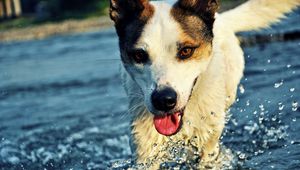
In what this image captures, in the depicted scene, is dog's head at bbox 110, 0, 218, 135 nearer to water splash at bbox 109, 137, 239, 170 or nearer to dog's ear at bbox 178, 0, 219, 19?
dog's ear at bbox 178, 0, 219, 19

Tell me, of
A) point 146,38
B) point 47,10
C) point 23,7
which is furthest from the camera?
point 23,7

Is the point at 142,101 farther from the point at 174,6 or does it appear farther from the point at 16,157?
the point at 16,157

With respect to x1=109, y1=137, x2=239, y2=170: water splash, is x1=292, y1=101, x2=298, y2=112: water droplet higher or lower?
lower

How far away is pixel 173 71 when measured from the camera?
4906 mm

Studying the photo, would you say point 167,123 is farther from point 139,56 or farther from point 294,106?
point 294,106

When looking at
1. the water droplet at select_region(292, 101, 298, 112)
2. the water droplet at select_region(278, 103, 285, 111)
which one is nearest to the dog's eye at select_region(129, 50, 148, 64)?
the water droplet at select_region(292, 101, 298, 112)

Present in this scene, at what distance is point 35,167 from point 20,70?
10114 millimetres

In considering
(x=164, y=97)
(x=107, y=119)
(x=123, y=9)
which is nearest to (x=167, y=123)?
(x=164, y=97)

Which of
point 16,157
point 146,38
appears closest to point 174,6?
point 146,38

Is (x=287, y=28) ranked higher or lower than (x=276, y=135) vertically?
lower

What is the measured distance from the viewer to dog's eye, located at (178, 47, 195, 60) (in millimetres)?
5020

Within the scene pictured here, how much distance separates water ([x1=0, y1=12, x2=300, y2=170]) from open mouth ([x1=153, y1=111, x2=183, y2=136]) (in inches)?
20.7

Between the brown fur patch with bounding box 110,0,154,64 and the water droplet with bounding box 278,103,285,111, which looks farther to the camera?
the water droplet with bounding box 278,103,285,111

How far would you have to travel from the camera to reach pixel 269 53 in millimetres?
12320
